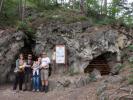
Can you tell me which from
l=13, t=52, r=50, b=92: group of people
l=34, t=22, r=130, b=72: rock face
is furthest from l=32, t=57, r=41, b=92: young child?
l=34, t=22, r=130, b=72: rock face

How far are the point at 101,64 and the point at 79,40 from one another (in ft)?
5.90

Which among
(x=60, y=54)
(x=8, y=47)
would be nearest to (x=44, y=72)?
(x=60, y=54)

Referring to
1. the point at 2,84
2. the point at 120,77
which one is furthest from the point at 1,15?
the point at 120,77

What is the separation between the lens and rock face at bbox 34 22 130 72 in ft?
52.6

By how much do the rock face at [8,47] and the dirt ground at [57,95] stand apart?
1.94 m

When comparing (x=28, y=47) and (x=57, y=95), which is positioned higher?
(x=28, y=47)

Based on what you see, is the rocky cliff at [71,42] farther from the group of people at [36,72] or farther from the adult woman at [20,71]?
the adult woman at [20,71]

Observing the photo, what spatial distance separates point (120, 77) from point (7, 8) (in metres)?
8.84

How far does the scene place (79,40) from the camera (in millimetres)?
16156

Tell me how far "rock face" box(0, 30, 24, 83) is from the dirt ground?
1942 millimetres

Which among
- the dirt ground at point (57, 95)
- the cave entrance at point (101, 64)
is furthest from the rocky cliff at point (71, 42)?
the dirt ground at point (57, 95)

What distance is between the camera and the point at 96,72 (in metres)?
16.4

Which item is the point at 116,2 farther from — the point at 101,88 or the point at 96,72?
the point at 101,88

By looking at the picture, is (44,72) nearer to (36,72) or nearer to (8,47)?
(36,72)
